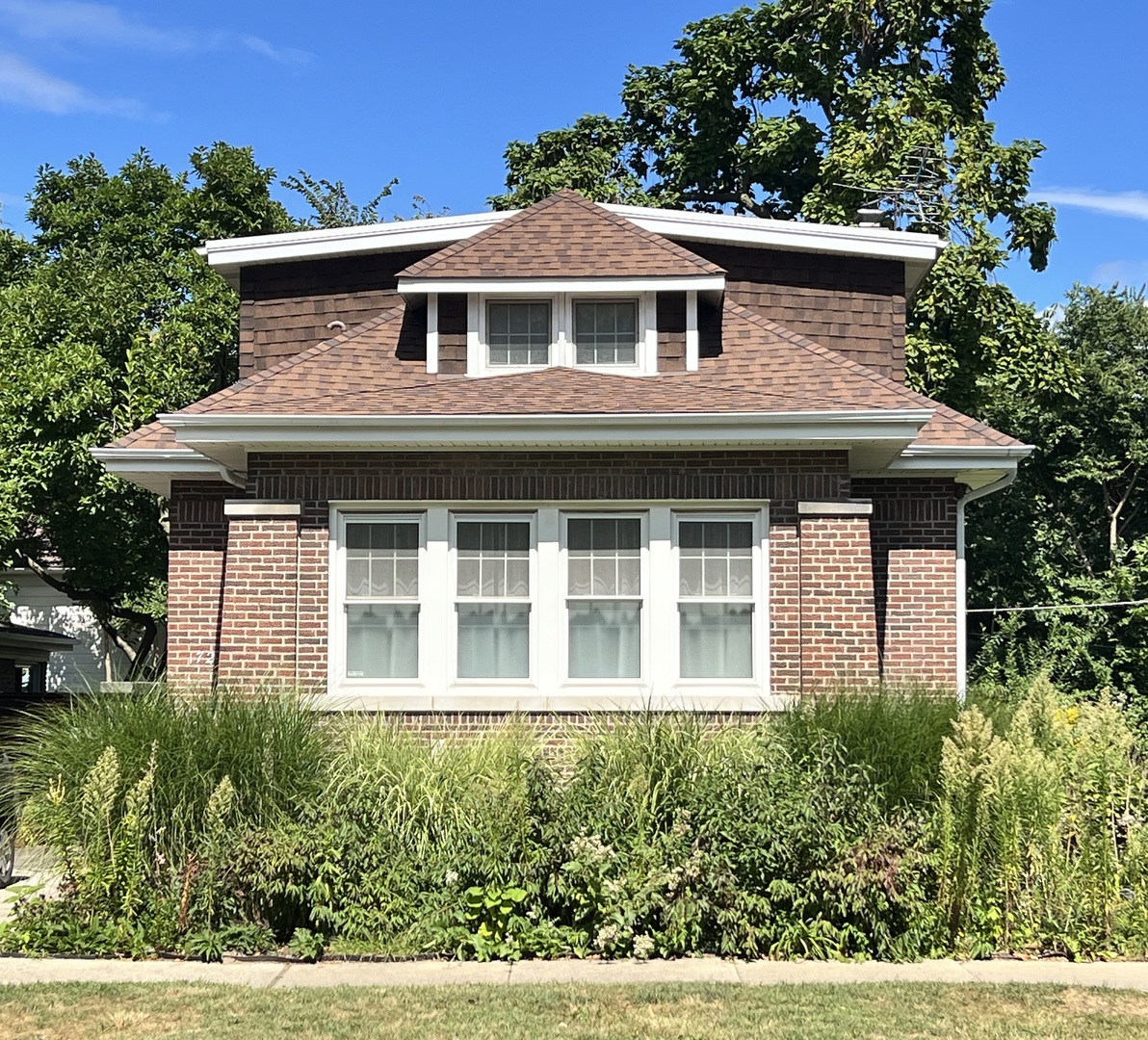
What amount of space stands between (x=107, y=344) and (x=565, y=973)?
61.0 ft

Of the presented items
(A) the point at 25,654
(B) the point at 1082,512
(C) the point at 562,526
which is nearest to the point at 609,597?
(C) the point at 562,526

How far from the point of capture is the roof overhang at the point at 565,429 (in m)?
12.2

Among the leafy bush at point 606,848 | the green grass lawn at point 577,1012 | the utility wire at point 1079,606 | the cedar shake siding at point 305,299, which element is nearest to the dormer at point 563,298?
the cedar shake siding at point 305,299

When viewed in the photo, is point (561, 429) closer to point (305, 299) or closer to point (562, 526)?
point (562, 526)

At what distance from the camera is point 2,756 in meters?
11.3

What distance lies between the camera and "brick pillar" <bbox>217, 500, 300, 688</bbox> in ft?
41.7

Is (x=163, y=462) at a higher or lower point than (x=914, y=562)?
higher

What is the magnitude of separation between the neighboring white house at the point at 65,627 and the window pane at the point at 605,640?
24123 millimetres

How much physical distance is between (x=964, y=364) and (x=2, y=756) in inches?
796

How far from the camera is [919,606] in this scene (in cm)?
1428

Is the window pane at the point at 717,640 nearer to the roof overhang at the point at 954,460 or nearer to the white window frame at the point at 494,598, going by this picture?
the white window frame at the point at 494,598

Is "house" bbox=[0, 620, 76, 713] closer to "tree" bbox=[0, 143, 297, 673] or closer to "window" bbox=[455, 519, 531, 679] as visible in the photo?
"tree" bbox=[0, 143, 297, 673]

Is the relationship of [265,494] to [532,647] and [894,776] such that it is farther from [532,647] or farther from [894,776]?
[894,776]

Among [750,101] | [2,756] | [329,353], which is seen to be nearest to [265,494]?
[329,353]
